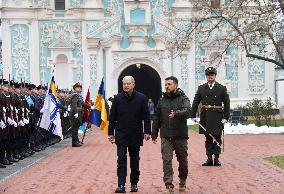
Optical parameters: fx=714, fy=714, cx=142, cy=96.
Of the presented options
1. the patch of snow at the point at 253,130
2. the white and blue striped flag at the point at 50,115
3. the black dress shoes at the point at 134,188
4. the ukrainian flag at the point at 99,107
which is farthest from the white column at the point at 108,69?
the black dress shoes at the point at 134,188

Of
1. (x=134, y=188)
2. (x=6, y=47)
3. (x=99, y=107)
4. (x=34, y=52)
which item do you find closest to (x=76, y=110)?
(x=99, y=107)

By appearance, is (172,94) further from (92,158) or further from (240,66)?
(240,66)

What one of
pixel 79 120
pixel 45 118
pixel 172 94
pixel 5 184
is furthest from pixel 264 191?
pixel 79 120

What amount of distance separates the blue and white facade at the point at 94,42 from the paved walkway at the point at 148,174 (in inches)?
816

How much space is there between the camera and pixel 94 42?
40.8 metres

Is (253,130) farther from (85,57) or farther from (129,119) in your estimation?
(129,119)

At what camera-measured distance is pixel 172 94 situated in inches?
467

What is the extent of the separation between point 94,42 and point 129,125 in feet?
95.9

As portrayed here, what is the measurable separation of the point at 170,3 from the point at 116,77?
5.44m

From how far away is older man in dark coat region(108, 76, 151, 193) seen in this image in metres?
11.8

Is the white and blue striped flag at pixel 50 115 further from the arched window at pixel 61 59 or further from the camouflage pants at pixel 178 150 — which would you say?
the arched window at pixel 61 59

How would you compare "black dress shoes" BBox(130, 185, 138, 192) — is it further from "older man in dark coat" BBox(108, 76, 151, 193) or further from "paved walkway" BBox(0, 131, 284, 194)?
"paved walkway" BBox(0, 131, 284, 194)

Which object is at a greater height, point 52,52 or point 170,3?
point 170,3

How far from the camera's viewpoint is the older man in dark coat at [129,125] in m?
11.8
